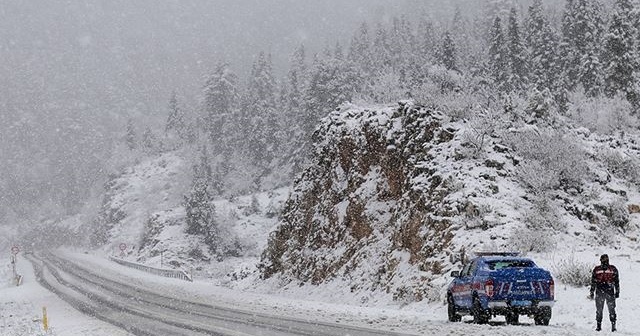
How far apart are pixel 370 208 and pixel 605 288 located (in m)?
16.3

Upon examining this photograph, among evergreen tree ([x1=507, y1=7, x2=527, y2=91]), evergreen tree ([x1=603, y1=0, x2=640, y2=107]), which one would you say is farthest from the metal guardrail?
evergreen tree ([x1=507, y1=7, x2=527, y2=91])

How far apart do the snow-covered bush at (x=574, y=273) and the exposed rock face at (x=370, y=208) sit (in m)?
4.40

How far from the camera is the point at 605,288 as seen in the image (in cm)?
1374

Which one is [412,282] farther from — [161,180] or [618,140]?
[161,180]

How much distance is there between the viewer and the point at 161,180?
103 meters

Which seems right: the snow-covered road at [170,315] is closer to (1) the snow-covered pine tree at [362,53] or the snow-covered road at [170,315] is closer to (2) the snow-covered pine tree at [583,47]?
(2) the snow-covered pine tree at [583,47]

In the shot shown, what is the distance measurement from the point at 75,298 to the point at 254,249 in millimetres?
35727

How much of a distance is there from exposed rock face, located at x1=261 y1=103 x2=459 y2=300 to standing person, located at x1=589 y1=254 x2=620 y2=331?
7.75 m

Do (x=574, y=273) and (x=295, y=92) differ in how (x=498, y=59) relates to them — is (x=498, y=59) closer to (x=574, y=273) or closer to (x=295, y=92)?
(x=295, y=92)

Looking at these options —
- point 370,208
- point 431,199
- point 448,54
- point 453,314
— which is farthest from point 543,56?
point 453,314

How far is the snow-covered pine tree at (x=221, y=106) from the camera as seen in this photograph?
4072 inches

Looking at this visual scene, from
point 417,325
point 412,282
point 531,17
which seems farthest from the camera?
point 531,17

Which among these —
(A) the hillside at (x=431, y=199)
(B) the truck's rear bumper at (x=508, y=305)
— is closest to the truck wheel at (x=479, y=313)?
(B) the truck's rear bumper at (x=508, y=305)

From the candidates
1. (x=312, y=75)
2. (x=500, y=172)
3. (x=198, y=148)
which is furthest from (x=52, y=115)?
(x=500, y=172)
